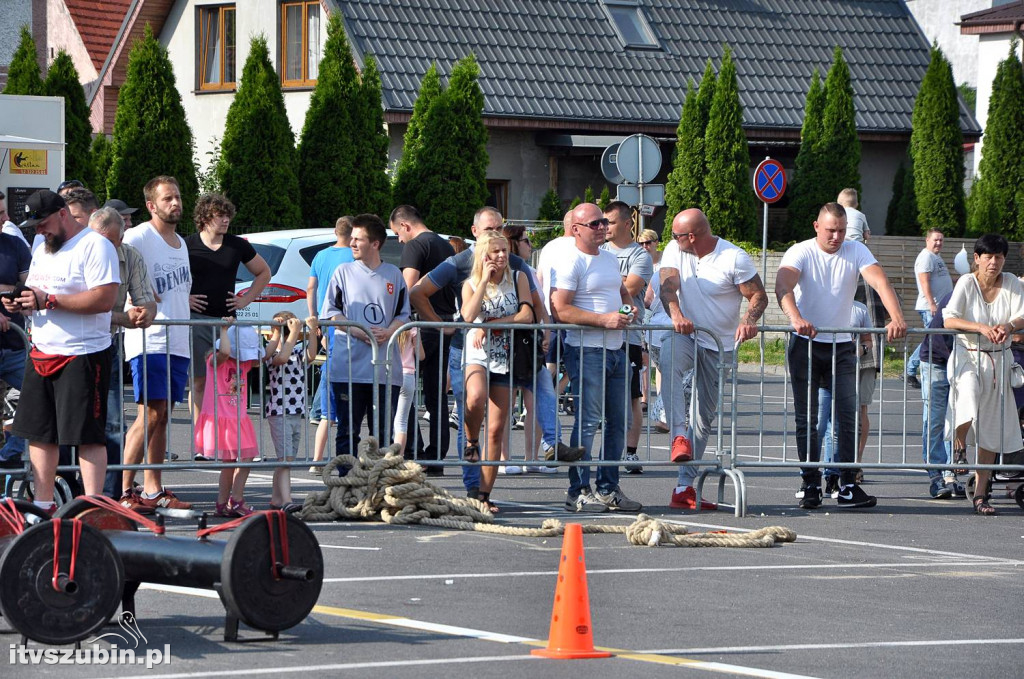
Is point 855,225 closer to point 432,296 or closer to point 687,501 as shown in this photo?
point 432,296

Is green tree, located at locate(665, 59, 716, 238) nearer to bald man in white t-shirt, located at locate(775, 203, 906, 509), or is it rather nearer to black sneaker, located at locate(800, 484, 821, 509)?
bald man in white t-shirt, located at locate(775, 203, 906, 509)

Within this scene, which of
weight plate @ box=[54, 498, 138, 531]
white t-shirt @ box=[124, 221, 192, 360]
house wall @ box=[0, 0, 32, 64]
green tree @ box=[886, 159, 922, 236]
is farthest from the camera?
house wall @ box=[0, 0, 32, 64]

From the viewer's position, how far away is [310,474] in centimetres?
1293

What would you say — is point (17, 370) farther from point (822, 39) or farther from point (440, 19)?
point (822, 39)

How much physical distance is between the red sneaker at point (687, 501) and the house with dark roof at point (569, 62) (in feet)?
62.3

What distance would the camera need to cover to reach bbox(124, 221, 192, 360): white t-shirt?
10.6 metres

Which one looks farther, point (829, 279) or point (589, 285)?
point (829, 279)

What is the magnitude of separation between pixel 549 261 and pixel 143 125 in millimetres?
15284

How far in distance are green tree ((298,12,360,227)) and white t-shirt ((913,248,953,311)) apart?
43.8 feet

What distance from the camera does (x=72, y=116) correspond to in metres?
25.4

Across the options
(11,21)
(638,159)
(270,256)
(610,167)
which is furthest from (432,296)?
(11,21)

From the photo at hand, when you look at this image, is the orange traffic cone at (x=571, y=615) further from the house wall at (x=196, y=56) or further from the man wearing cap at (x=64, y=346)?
the house wall at (x=196, y=56)

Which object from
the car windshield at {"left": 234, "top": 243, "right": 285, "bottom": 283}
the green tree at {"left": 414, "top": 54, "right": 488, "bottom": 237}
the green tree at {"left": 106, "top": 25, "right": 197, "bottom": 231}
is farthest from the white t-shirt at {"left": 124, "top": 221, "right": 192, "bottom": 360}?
the green tree at {"left": 414, "top": 54, "right": 488, "bottom": 237}

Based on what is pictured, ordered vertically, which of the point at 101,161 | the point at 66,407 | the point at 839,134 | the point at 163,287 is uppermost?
the point at 839,134
